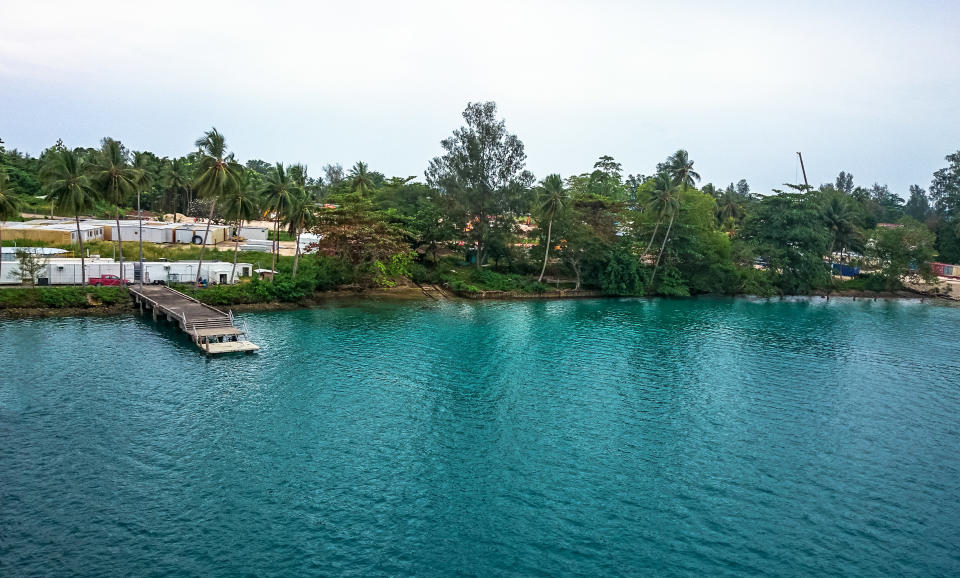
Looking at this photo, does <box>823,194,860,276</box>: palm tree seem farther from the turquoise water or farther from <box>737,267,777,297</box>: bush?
the turquoise water

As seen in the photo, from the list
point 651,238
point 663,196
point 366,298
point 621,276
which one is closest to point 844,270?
point 651,238

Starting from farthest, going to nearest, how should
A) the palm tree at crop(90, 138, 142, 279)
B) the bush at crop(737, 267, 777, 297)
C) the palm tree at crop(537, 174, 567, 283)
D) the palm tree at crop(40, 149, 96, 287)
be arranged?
the bush at crop(737, 267, 777, 297) → the palm tree at crop(537, 174, 567, 283) → the palm tree at crop(90, 138, 142, 279) → the palm tree at crop(40, 149, 96, 287)

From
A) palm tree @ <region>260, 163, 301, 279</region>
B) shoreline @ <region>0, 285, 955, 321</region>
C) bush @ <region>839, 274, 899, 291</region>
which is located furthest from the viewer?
bush @ <region>839, 274, 899, 291</region>

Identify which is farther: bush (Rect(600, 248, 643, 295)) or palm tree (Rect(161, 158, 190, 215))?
palm tree (Rect(161, 158, 190, 215))

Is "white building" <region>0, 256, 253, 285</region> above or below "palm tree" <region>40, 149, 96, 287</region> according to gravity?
below

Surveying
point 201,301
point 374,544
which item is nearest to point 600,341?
point 374,544

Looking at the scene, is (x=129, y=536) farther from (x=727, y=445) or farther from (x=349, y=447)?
(x=727, y=445)

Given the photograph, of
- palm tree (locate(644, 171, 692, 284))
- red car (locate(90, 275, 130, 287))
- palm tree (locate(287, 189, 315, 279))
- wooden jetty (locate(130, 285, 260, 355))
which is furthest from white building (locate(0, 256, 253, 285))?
palm tree (locate(644, 171, 692, 284))
